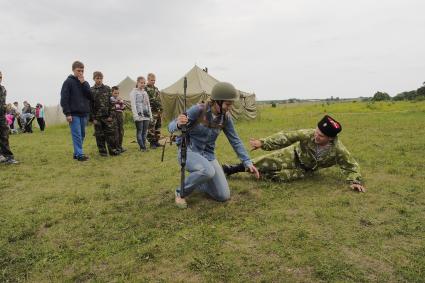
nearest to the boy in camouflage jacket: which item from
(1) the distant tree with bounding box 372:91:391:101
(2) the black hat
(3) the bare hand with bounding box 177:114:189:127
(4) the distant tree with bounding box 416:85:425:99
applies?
(3) the bare hand with bounding box 177:114:189:127

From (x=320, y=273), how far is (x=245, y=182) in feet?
9.86

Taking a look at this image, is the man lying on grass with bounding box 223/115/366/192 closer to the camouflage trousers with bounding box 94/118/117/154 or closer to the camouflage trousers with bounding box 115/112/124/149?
the camouflage trousers with bounding box 94/118/117/154

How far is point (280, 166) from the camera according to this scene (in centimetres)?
624

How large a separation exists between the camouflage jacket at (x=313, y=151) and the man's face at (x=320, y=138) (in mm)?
117

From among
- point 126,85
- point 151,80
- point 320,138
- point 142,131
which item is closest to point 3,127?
point 142,131

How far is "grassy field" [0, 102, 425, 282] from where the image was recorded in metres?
3.44

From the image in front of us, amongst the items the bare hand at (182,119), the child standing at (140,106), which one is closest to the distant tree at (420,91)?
the child standing at (140,106)

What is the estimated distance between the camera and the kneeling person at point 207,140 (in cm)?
475

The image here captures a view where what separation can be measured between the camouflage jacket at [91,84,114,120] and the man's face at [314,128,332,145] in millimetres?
5719

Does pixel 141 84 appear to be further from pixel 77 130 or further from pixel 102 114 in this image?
pixel 77 130

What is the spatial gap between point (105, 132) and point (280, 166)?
5271 millimetres

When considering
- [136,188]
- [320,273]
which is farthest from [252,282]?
[136,188]

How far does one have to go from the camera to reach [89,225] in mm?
4594

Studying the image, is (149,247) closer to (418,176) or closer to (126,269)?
(126,269)
